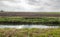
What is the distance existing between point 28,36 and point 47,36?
6.57 feet

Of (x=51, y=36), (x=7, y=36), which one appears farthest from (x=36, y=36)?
(x=7, y=36)

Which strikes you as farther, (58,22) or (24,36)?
(58,22)

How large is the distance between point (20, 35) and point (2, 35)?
1.88 m

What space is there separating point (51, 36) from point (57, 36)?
25.6 inches

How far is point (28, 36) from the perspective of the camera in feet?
62.0

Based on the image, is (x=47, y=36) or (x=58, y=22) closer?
(x=47, y=36)

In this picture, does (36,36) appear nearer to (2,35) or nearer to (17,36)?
(17,36)

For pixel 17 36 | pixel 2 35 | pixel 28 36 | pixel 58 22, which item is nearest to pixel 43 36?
pixel 28 36

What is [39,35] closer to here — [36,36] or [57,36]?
[36,36]

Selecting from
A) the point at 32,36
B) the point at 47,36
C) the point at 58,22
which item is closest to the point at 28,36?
the point at 32,36

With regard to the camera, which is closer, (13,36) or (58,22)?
(13,36)

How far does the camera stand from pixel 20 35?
18.8m

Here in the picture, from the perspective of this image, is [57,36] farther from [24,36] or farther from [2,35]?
[2,35]

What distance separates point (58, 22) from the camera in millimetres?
37375
